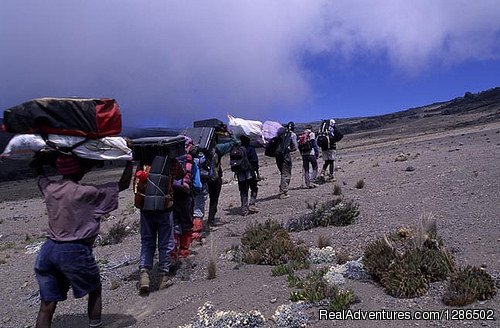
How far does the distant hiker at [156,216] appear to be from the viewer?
237 inches

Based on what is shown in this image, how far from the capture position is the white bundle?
4484 mm

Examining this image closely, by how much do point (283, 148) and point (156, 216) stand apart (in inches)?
264

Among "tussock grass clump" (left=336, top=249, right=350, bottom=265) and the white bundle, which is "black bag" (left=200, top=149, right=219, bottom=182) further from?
the white bundle

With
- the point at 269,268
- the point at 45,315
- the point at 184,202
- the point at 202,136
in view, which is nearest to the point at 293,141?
the point at 202,136

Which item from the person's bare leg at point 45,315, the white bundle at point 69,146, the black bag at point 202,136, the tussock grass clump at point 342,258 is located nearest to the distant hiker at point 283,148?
the black bag at point 202,136

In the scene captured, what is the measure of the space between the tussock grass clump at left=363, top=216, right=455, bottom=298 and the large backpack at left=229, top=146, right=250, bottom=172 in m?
4.97

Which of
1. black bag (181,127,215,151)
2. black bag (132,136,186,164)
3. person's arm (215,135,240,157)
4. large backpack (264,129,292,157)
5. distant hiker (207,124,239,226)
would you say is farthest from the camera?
large backpack (264,129,292,157)

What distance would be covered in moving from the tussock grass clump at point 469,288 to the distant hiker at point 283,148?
7.62 meters

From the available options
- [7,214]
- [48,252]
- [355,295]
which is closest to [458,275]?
[355,295]

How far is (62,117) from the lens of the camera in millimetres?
4555

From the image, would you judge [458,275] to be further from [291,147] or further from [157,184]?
[291,147]

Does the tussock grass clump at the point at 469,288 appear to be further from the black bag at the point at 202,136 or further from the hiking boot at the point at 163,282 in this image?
the black bag at the point at 202,136

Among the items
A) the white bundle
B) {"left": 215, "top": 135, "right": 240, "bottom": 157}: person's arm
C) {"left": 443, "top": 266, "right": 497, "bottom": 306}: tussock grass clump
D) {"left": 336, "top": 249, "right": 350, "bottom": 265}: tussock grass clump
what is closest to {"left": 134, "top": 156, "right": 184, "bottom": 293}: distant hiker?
the white bundle

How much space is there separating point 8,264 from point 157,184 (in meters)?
5.84
